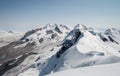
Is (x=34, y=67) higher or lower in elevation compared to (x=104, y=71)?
lower

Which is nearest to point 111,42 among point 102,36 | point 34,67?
point 102,36

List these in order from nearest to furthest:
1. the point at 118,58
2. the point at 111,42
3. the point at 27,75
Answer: the point at 118,58, the point at 27,75, the point at 111,42

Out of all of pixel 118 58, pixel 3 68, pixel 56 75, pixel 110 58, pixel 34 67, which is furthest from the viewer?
pixel 3 68

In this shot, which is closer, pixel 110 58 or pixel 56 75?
pixel 56 75

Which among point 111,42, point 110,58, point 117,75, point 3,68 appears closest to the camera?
point 117,75

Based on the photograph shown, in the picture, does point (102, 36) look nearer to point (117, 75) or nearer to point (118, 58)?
point (118, 58)

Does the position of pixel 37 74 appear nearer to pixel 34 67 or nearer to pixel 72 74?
pixel 34 67

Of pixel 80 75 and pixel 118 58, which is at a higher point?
pixel 80 75

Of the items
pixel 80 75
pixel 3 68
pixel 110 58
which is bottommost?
pixel 3 68

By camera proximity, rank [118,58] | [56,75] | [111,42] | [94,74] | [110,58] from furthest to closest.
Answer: [111,42]
[110,58]
[118,58]
[56,75]
[94,74]

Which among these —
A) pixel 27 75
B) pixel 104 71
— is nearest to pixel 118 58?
pixel 104 71
